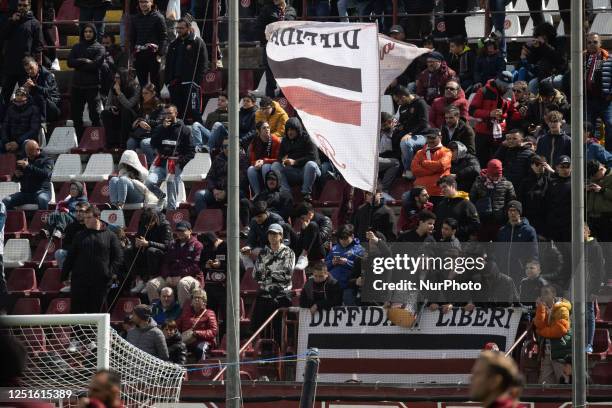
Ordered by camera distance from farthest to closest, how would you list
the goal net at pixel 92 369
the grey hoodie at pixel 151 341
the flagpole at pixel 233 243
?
the grey hoodie at pixel 151 341 < the flagpole at pixel 233 243 < the goal net at pixel 92 369

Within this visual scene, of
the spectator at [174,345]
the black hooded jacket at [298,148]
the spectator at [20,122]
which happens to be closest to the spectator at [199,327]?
the spectator at [174,345]

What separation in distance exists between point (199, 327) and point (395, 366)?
A: 7.31 feet

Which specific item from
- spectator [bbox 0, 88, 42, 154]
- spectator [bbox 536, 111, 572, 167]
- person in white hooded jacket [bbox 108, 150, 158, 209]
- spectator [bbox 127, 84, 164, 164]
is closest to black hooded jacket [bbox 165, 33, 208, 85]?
spectator [bbox 127, 84, 164, 164]

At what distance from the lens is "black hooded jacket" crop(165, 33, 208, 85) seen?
23.4m

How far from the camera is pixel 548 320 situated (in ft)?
57.4

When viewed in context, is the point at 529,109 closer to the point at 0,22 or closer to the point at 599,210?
the point at 599,210

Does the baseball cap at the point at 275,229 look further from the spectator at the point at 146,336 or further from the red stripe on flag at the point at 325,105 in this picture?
the spectator at the point at 146,336

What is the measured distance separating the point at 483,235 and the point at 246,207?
3047mm

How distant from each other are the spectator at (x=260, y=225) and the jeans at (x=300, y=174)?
0.89m

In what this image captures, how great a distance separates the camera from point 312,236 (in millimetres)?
19672

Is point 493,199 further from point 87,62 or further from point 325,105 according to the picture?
point 87,62

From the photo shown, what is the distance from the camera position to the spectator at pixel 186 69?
23.4m

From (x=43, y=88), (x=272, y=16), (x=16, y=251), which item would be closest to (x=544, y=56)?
(x=272, y=16)

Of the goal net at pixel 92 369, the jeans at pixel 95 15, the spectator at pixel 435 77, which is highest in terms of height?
the jeans at pixel 95 15
